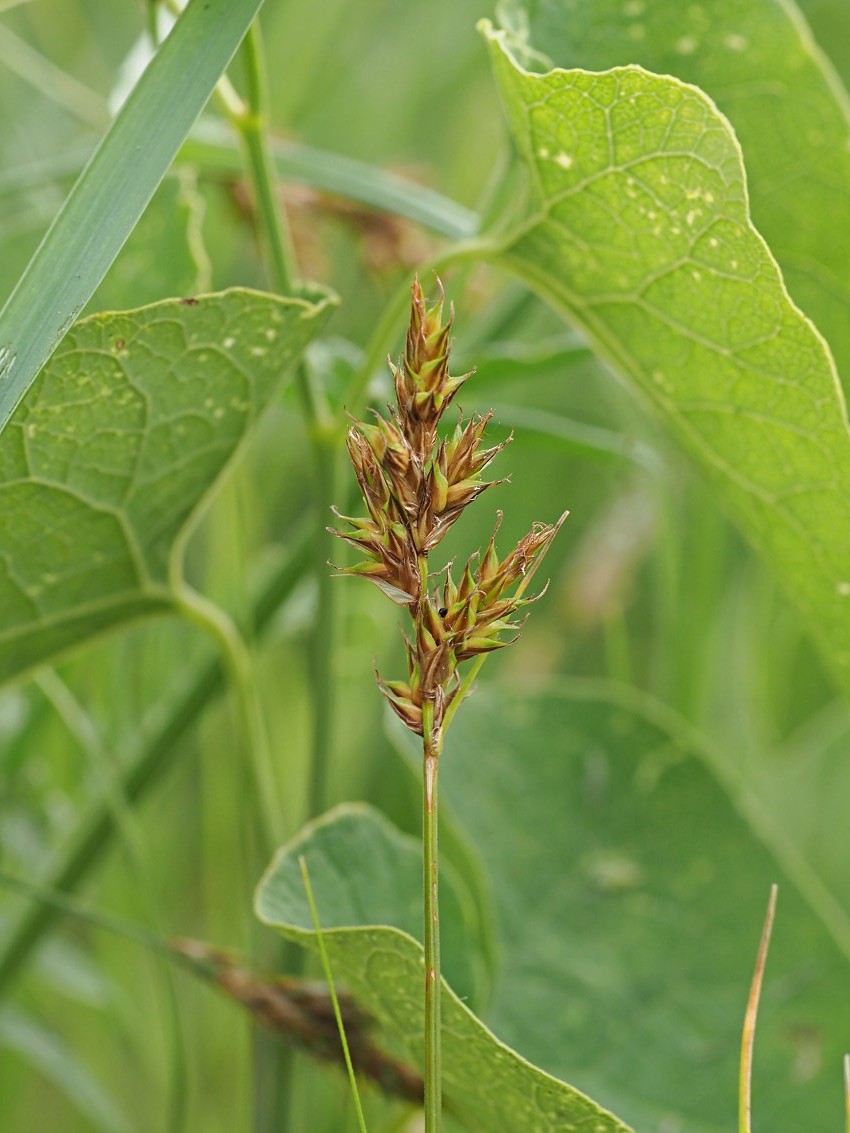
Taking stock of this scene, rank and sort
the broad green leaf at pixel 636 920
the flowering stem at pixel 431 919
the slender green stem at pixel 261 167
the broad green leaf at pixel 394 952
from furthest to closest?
the broad green leaf at pixel 636 920, the slender green stem at pixel 261 167, the broad green leaf at pixel 394 952, the flowering stem at pixel 431 919

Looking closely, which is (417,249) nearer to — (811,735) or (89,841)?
(89,841)

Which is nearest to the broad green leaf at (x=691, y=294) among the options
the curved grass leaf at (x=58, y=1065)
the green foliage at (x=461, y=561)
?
the green foliage at (x=461, y=561)

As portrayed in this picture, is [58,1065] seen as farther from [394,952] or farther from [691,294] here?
[691,294]

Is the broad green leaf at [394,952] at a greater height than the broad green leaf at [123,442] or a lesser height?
lesser

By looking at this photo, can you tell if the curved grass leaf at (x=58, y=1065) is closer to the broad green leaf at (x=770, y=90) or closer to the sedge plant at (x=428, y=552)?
the sedge plant at (x=428, y=552)

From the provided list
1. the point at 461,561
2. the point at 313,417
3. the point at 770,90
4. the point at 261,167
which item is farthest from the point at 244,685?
the point at 461,561

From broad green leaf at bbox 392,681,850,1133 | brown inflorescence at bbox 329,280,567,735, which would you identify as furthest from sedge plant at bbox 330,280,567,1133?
broad green leaf at bbox 392,681,850,1133

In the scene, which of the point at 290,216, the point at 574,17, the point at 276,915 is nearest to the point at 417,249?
the point at 290,216
